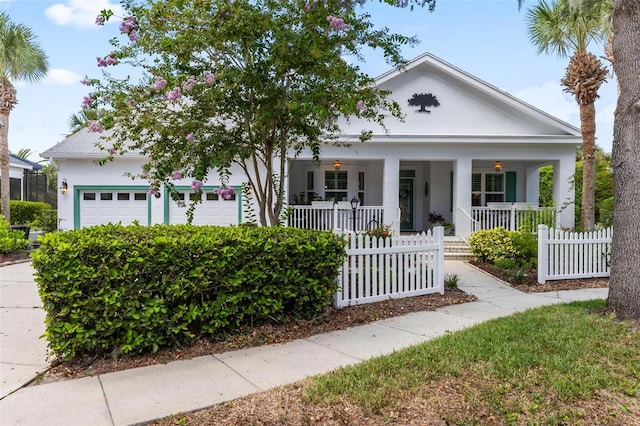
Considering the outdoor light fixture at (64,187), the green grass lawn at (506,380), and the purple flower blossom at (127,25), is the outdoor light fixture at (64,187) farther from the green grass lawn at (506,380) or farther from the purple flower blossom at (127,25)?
the green grass lawn at (506,380)

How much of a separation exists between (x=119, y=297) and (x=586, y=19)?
46.3ft

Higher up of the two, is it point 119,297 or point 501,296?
point 119,297

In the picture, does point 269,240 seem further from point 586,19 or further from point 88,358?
point 586,19

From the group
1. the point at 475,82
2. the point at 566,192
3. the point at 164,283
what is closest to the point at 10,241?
the point at 164,283

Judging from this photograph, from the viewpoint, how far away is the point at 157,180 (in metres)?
6.64

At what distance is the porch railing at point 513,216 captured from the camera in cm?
1255

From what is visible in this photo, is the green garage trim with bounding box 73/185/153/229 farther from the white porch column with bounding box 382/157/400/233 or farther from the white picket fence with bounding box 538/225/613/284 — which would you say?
the white picket fence with bounding box 538/225/613/284

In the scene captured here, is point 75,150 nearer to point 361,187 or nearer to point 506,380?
point 361,187

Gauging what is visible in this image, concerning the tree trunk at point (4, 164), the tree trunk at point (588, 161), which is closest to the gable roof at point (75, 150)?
the tree trunk at point (4, 164)

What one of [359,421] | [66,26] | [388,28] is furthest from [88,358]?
[66,26]

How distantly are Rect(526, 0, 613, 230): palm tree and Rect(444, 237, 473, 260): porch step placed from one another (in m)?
3.49

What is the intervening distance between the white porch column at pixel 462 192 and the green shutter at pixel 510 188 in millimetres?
3388

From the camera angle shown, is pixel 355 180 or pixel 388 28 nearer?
pixel 388 28

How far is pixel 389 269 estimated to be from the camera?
6691 mm
